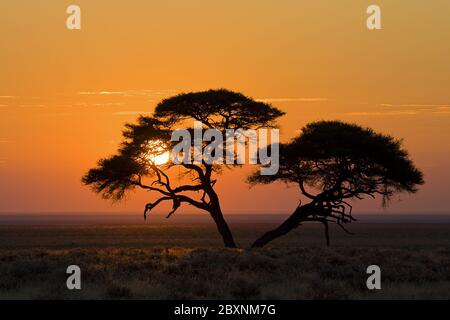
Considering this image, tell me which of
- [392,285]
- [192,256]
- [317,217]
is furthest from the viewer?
[317,217]

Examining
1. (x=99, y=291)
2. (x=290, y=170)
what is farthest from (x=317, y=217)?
(x=99, y=291)

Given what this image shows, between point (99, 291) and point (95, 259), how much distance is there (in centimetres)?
879

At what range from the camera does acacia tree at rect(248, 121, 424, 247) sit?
44781 mm

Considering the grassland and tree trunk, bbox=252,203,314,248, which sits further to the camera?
tree trunk, bbox=252,203,314,248

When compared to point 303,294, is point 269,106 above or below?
above

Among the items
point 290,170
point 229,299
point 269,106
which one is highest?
point 269,106

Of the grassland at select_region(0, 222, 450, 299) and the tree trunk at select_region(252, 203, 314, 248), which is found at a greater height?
the tree trunk at select_region(252, 203, 314, 248)

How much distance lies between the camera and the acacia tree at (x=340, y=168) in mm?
44781

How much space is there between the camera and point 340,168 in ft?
148

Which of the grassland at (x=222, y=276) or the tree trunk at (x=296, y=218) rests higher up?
the tree trunk at (x=296, y=218)

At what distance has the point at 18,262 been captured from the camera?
32.8 metres

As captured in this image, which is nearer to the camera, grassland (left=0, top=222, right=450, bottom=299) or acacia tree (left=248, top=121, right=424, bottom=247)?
grassland (left=0, top=222, right=450, bottom=299)
